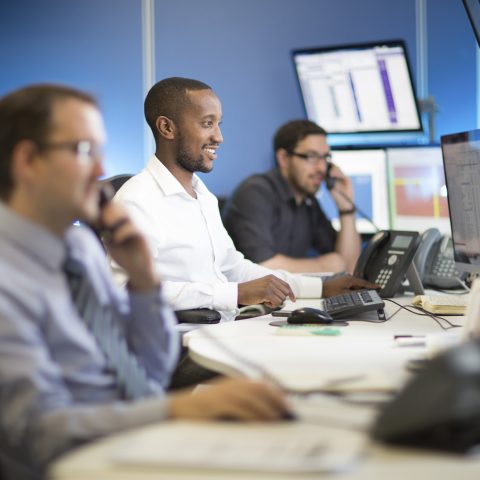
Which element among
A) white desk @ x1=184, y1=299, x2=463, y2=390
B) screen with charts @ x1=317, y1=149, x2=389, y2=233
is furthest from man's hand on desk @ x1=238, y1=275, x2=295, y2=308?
screen with charts @ x1=317, y1=149, x2=389, y2=233

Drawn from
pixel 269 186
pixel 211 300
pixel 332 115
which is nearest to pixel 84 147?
pixel 211 300

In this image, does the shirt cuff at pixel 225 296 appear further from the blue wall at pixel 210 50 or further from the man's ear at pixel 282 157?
the blue wall at pixel 210 50

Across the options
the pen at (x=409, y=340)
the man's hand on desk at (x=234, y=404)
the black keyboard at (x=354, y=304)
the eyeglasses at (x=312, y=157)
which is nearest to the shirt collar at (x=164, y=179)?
the black keyboard at (x=354, y=304)

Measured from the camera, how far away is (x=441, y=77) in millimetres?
4730

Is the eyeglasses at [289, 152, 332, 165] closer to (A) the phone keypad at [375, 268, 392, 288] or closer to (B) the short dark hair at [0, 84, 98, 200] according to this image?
(A) the phone keypad at [375, 268, 392, 288]

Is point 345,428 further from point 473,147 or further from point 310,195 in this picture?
point 310,195

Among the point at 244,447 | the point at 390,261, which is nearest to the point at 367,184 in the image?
the point at 390,261

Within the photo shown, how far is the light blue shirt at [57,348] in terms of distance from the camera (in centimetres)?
132

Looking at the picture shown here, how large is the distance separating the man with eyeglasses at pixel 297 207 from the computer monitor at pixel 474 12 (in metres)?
1.76

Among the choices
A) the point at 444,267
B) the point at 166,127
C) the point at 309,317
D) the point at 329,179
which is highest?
the point at 166,127

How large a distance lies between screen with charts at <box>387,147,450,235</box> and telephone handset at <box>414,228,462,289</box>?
66 centimetres

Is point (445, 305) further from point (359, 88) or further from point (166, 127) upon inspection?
point (359, 88)

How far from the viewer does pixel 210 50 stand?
4.86m

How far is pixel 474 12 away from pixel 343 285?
99 centimetres
